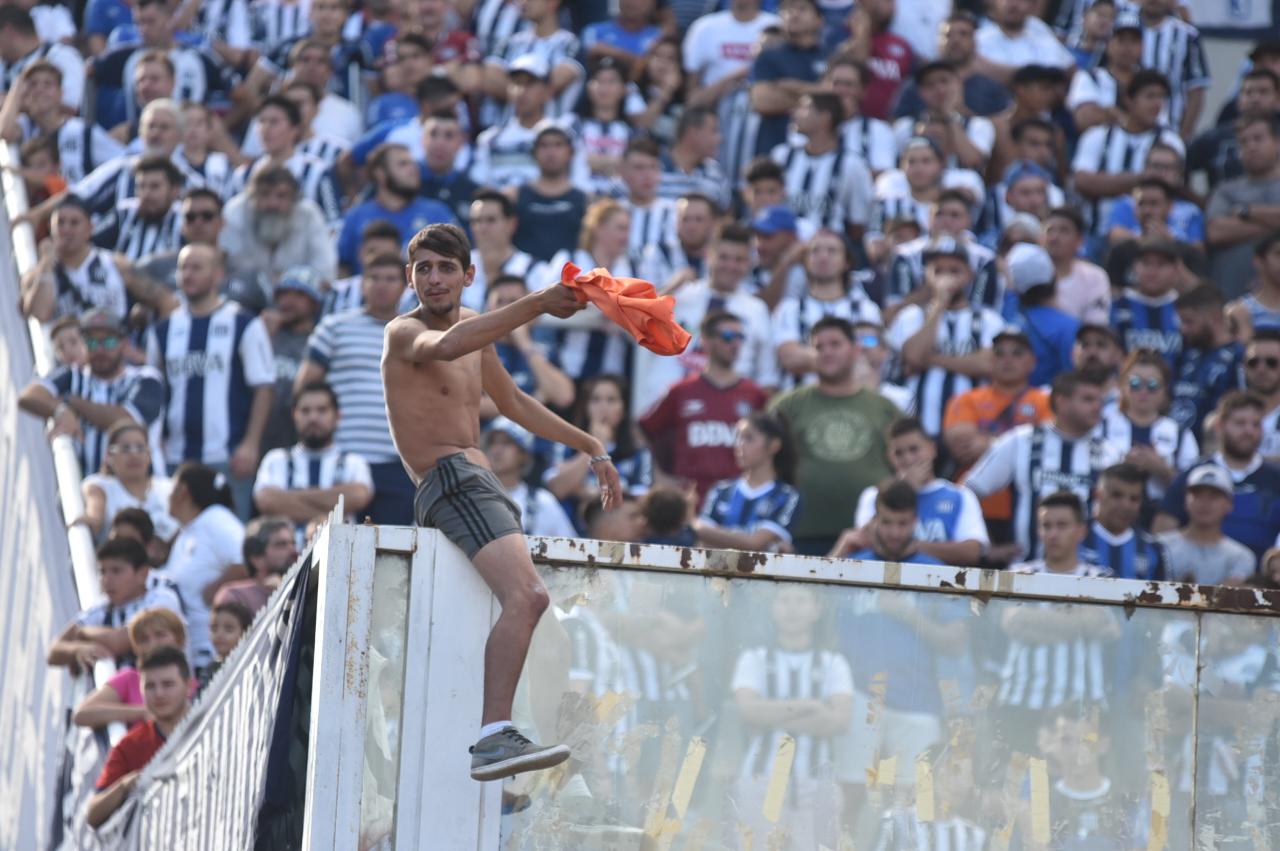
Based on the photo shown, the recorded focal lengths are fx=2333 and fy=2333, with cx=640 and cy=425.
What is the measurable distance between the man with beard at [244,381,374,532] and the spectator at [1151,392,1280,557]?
12.7 ft

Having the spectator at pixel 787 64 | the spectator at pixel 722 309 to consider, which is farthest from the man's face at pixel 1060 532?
the spectator at pixel 787 64

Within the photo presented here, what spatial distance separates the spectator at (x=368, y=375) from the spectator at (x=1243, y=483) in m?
3.69

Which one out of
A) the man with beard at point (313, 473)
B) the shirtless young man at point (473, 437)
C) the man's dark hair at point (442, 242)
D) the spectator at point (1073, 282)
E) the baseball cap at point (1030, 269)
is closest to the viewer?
the shirtless young man at point (473, 437)

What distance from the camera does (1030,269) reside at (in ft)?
42.8

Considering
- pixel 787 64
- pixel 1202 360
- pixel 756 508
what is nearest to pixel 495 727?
pixel 756 508

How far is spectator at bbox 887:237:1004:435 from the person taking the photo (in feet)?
40.0

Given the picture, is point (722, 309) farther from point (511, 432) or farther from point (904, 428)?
point (904, 428)

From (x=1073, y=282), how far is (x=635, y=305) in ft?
25.1

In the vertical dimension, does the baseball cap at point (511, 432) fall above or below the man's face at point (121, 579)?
above

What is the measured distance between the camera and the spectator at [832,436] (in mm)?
11289

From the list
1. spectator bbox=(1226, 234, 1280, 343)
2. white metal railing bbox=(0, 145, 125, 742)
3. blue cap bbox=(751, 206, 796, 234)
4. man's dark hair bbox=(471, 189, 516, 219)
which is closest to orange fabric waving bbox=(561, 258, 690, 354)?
white metal railing bbox=(0, 145, 125, 742)

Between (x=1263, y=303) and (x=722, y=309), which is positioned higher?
(x=1263, y=303)

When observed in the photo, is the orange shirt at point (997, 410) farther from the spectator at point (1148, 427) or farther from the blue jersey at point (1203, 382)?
the blue jersey at point (1203, 382)

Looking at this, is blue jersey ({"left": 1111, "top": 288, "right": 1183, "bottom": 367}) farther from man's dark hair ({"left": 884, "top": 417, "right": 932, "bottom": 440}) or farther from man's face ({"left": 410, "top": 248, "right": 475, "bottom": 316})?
man's face ({"left": 410, "top": 248, "right": 475, "bottom": 316})
